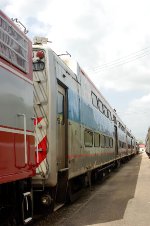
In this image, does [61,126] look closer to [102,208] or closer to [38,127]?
[38,127]

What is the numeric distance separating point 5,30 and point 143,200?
23.5 feet

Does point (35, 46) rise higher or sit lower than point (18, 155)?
higher

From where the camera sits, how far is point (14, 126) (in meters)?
5.52

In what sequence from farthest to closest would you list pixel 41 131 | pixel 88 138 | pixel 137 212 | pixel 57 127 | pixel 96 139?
pixel 96 139 → pixel 88 138 → pixel 137 212 → pixel 57 127 → pixel 41 131

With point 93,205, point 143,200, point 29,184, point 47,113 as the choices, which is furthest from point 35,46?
point 143,200

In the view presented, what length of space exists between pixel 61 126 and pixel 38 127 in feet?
3.58

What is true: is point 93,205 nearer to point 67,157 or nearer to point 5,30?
point 67,157

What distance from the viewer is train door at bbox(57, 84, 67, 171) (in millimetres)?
8414

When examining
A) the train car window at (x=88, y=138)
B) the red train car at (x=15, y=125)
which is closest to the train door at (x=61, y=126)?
the red train car at (x=15, y=125)

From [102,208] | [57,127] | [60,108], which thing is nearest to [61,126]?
[60,108]

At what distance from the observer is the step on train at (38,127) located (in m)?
5.43

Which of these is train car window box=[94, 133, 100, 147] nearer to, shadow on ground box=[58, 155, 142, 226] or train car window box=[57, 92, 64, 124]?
shadow on ground box=[58, 155, 142, 226]

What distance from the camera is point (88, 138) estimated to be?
468 inches

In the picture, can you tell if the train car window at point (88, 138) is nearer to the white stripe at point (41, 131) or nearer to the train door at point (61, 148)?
the train door at point (61, 148)
